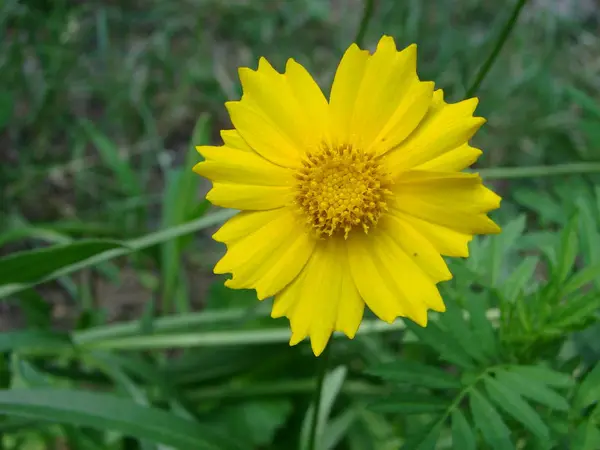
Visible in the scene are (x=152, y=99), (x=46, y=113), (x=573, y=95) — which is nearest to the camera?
(x=573, y=95)

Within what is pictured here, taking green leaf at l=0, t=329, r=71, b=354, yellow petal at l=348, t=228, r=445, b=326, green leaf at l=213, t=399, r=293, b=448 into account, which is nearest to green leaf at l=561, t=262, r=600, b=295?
yellow petal at l=348, t=228, r=445, b=326

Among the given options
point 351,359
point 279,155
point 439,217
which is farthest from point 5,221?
point 439,217

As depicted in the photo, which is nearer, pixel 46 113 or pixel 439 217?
pixel 439 217

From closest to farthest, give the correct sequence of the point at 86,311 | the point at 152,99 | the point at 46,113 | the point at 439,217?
1. the point at 439,217
2. the point at 86,311
3. the point at 46,113
4. the point at 152,99

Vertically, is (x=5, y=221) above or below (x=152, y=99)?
below

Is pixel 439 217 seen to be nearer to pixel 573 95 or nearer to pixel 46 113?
pixel 573 95

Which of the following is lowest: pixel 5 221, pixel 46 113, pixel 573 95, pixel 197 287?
pixel 573 95

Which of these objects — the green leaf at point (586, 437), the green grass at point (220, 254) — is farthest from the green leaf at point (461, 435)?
the green leaf at point (586, 437)
